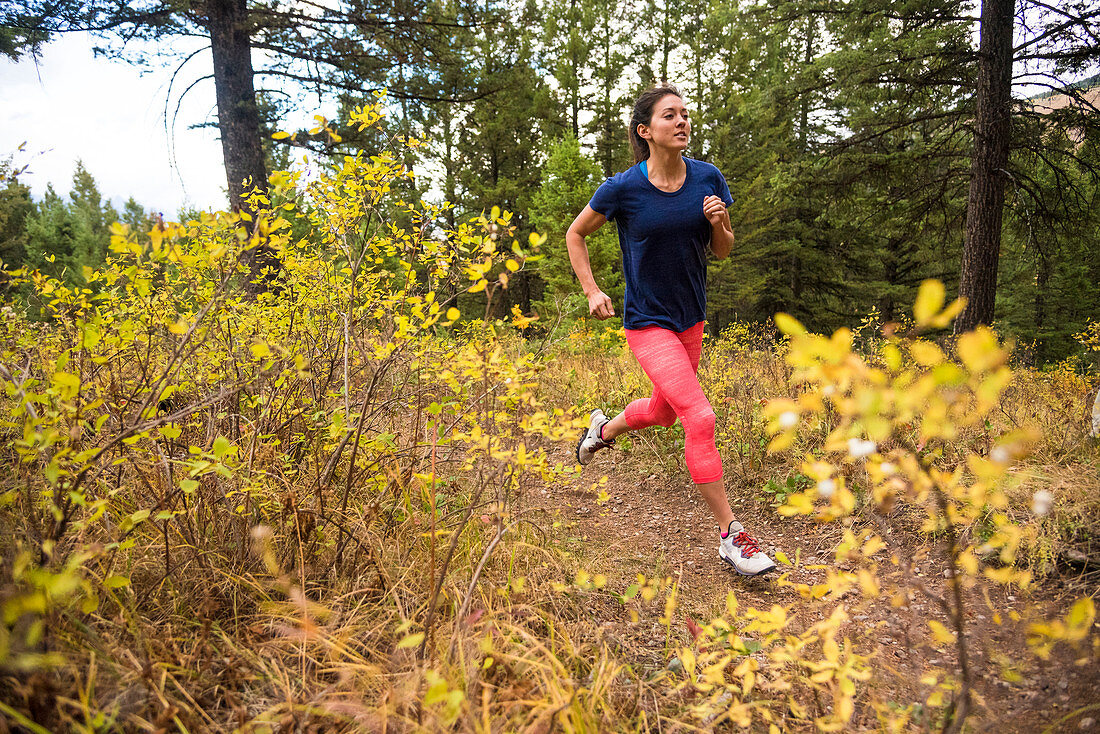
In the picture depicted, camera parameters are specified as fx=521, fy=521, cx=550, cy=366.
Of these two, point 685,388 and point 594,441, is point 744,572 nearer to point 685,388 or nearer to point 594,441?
point 685,388

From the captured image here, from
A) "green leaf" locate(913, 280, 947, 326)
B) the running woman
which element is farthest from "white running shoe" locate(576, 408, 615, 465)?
"green leaf" locate(913, 280, 947, 326)

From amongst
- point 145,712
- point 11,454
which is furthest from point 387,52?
point 145,712

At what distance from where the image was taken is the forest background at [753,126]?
6.47m

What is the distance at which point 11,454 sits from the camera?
2213 millimetres

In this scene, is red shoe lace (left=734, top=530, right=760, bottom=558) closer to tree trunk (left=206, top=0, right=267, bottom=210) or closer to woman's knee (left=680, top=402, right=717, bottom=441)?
woman's knee (left=680, top=402, right=717, bottom=441)

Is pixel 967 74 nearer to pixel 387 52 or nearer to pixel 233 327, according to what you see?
pixel 387 52

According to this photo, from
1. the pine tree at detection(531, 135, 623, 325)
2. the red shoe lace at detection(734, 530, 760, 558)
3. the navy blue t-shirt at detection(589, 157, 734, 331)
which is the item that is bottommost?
the red shoe lace at detection(734, 530, 760, 558)

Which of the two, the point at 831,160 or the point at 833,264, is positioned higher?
the point at 831,160

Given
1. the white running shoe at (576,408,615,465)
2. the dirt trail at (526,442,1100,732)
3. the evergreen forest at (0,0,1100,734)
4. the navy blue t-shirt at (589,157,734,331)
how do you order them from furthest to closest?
the white running shoe at (576,408,615,465), the navy blue t-shirt at (589,157,734,331), the dirt trail at (526,442,1100,732), the evergreen forest at (0,0,1100,734)

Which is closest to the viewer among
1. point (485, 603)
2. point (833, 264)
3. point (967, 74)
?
point (485, 603)

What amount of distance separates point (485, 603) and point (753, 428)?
2.65m

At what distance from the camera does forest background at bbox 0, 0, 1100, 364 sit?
6.47 m

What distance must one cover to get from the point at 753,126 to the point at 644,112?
14.3 metres

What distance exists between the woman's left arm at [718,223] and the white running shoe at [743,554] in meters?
1.34
